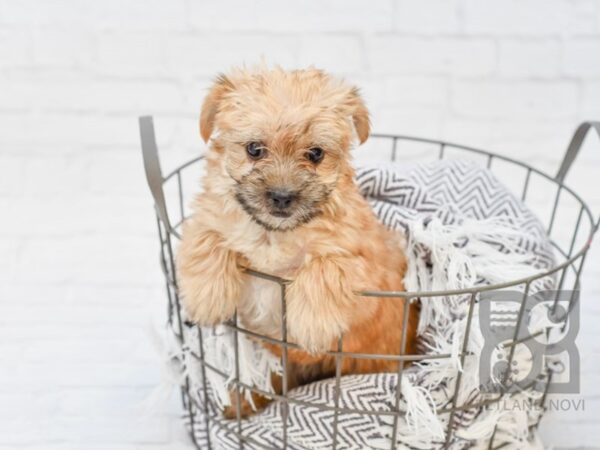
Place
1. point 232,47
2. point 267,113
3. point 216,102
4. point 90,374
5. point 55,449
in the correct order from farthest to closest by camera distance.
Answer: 1. point 232,47
2. point 90,374
3. point 55,449
4. point 216,102
5. point 267,113

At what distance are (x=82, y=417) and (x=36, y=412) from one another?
12cm

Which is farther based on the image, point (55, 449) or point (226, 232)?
point (55, 449)

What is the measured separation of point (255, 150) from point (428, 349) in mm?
661

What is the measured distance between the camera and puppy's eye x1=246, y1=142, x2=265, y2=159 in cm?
149

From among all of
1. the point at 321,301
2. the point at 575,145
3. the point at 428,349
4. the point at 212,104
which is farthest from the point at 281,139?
the point at 575,145

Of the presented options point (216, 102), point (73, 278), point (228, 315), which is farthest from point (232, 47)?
point (228, 315)

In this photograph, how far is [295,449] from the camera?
5.60ft

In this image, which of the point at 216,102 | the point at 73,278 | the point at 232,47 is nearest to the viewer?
the point at 216,102

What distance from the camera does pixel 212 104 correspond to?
1.59 metres

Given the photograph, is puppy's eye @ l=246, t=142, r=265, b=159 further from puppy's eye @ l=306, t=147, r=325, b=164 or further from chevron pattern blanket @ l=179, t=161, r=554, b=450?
chevron pattern blanket @ l=179, t=161, r=554, b=450

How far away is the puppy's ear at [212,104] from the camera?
5.20 feet

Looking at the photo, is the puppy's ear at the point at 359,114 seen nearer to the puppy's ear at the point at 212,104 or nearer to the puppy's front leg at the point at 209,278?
the puppy's ear at the point at 212,104

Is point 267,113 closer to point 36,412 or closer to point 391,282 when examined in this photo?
point 391,282

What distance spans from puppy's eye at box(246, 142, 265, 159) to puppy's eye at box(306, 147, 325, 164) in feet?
0.29
